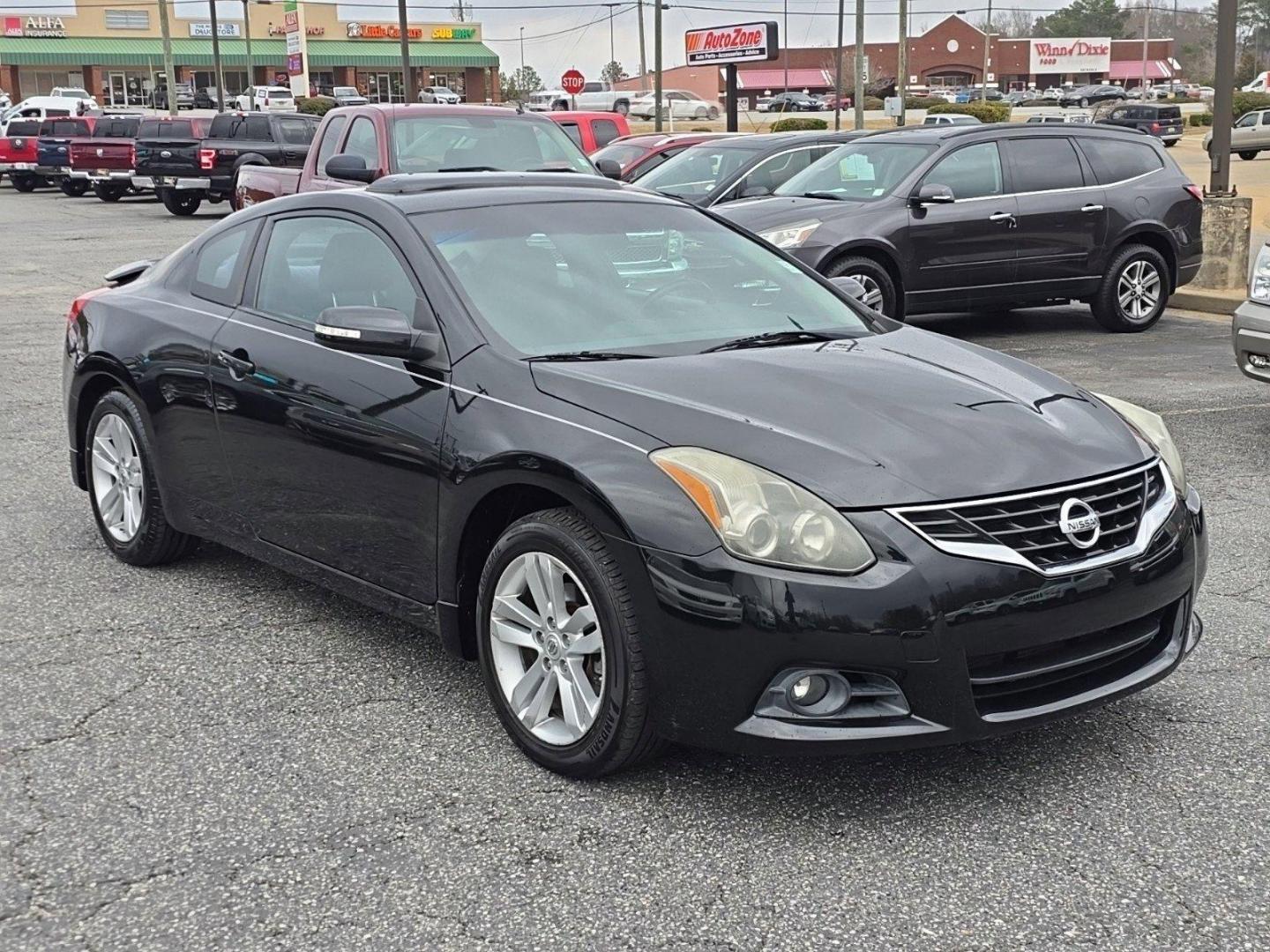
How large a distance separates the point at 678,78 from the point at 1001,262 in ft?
353

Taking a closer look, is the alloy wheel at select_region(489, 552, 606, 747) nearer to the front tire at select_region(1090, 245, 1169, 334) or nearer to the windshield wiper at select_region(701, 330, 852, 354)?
the windshield wiper at select_region(701, 330, 852, 354)

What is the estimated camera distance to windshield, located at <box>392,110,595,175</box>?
40.7ft

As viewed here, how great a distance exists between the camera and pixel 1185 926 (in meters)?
3.14

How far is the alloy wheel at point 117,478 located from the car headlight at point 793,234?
257 inches

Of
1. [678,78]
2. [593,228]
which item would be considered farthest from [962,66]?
[593,228]

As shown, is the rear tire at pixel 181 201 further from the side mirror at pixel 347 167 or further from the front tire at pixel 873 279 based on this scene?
the front tire at pixel 873 279

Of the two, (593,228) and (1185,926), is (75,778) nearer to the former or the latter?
(593,228)

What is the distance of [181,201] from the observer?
28.5m

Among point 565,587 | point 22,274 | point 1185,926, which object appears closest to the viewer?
point 1185,926

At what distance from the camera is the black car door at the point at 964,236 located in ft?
38.9

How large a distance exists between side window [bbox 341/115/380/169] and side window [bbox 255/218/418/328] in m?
7.81

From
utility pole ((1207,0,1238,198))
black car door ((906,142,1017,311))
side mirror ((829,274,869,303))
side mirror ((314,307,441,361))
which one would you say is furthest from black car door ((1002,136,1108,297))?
side mirror ((314,307,441,361))

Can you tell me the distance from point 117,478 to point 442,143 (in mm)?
7353

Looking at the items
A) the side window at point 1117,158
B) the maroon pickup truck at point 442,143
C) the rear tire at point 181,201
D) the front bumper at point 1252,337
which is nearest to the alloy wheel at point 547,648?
the front bumper at point 1252,337
